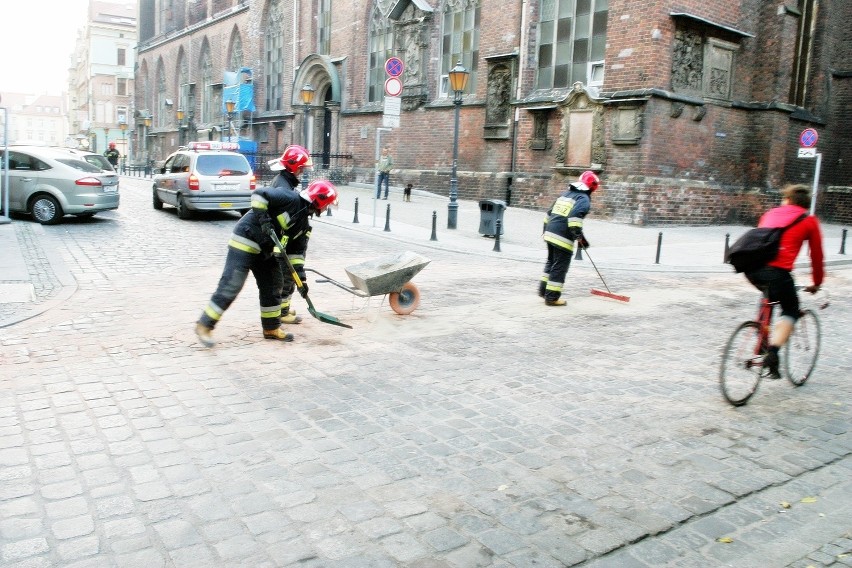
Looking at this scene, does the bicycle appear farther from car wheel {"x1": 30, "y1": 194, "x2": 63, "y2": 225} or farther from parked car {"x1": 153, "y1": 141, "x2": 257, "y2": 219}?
car wheel {"x1": 30, "y1": 194, "x2": 63, "y2": 225}

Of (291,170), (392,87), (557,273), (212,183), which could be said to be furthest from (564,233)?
(212,183)

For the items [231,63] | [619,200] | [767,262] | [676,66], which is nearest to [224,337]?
[767,262]

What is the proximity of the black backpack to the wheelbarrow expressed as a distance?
11.8 feet

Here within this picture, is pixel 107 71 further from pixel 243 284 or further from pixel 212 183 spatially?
pixel 243 284

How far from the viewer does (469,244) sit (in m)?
16.2

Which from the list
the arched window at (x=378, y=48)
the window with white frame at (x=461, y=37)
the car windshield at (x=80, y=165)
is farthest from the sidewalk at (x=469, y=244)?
the arched window at (x=378, y=48)

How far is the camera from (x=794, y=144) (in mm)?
24859

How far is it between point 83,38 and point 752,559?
120 m

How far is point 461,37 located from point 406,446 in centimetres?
2600

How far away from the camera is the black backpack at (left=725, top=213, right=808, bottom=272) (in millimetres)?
5570

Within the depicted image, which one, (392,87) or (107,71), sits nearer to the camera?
(392,87)

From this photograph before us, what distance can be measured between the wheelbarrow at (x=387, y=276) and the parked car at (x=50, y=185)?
10338 millimetres

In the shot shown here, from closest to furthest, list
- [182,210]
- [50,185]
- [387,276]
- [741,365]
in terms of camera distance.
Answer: [741,365], [387,276], [50,185], [182,210]

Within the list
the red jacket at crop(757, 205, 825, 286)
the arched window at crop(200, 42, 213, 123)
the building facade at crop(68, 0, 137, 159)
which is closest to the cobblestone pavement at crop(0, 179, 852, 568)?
the red jacket at crop(757, 205, 825, 286)
